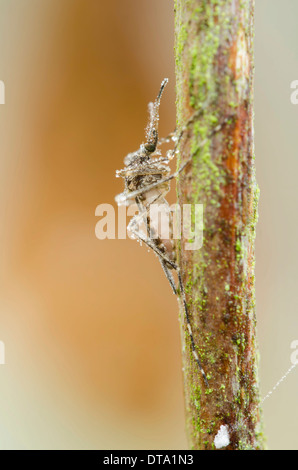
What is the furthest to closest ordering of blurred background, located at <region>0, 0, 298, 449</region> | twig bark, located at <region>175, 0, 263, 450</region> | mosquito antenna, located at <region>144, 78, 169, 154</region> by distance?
blurred background, located at <region>0, 0, 298, 449</region>, mosquito antenna, located at <region>144, 78, 169, 154</region>, twig bark, located at <region>175, 0, 263, 450</region>

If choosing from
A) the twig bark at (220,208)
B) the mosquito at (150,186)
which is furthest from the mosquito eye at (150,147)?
the twig bark at (220,208)

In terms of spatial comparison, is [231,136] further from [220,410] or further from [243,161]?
[220,410]

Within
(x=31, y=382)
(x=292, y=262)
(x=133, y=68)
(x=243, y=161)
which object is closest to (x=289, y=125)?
(x=292, y=262)

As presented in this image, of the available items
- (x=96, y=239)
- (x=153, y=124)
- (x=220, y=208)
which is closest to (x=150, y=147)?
(x=153, y=124)

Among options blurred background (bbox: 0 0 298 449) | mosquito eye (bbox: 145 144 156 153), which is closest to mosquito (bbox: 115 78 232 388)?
mosquito eye (bbox: 145 144 156 153)

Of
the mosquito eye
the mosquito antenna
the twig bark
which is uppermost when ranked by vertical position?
the mosquito antenna

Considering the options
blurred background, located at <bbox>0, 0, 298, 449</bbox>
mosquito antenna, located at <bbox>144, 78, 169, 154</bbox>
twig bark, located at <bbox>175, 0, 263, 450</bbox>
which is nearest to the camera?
twig bark, located at <bbox>175, 0, 263, 450</bbox>

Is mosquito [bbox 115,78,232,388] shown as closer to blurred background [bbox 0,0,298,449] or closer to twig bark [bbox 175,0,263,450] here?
twig bark [bbox 175,0,263,450]

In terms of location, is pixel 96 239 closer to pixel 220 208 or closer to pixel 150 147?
pixel 150 147
